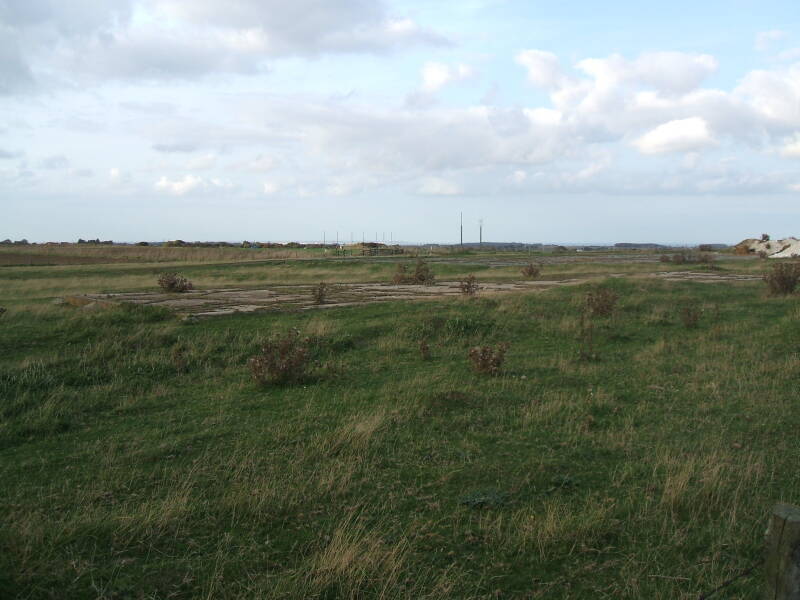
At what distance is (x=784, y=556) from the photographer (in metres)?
2.73

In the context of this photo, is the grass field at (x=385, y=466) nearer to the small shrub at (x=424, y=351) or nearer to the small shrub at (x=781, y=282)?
the small shrub at (x=424, y=351)

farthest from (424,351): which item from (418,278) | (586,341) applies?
(418,278)

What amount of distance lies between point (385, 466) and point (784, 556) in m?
3.80

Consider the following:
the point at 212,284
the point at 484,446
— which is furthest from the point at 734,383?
the point at 212,284

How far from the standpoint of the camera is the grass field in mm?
4086

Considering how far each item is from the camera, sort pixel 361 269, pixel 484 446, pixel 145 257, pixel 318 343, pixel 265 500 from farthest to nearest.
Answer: pixel 145 257 → pixel 361 269 → pixel 318 343 → pixel 484 446 → pixel 265 500

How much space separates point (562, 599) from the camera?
3.80 metres

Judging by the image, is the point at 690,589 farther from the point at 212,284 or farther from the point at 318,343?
the point at 212,284

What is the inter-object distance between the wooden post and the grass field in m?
1.18

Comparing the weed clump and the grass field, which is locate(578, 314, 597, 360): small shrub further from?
the weed clump

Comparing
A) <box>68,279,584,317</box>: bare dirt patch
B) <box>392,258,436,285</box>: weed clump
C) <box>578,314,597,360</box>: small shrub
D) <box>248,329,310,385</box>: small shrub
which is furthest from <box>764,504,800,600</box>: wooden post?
<box>392,258,436,285</box>: weed clump

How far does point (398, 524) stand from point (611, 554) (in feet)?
5.15

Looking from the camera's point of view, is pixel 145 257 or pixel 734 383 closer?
pixel 734 383

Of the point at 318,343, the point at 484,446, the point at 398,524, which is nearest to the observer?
the point at 398,524
